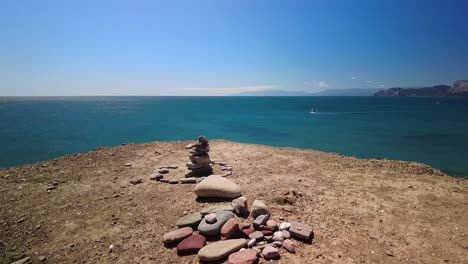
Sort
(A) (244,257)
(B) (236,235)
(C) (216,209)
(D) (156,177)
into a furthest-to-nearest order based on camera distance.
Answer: (D) (156,177) → (C) (216,209) → (B) (236,235) → (A) (244,257)

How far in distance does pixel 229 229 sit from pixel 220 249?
→ 727 mm

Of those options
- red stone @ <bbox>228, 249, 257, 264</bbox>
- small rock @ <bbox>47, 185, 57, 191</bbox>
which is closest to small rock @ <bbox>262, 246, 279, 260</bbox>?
red stone @ <bbox>228, 249, 257, 264</bbox>

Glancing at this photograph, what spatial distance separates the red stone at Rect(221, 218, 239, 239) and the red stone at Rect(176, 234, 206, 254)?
1.75 ft

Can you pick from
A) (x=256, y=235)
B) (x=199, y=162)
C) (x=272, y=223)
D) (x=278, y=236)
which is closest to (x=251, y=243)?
(x=256, y=235)

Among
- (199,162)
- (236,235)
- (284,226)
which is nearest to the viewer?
(236,235)

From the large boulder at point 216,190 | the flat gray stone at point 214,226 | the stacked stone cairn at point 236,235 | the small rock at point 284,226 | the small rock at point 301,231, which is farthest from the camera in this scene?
the large boulder at point 216,190

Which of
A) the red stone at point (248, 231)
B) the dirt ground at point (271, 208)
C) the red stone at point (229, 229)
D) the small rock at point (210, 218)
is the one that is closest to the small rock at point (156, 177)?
the dirt ground at point (271, 208)

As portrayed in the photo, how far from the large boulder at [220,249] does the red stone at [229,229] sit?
0.19 metres

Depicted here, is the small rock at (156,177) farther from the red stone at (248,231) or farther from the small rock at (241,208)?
the red stone at (248,231)

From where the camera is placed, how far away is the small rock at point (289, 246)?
5706 mm

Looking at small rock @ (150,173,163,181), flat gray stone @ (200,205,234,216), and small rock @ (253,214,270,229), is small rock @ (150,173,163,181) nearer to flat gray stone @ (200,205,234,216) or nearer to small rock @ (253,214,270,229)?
flat gray stone @ (200,205,234,216)

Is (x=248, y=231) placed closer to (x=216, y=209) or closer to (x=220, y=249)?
(x=220, y=249)

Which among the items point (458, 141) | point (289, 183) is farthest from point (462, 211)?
point (458, 141)

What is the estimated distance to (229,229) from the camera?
6.21 meters
